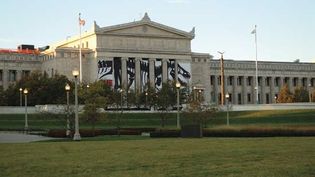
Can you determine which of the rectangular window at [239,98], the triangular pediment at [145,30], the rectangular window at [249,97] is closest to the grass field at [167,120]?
the triangular pediment at [145,30]

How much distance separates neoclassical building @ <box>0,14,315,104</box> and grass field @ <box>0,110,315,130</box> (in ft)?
124

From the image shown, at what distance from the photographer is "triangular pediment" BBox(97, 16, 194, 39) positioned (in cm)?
13661

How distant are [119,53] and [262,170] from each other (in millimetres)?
120918

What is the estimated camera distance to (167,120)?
84062 mm

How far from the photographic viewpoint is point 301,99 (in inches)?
5167

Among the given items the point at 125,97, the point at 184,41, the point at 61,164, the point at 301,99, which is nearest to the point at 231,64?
the point at 184,41

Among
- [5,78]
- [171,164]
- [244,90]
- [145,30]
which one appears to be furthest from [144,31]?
[171,164]

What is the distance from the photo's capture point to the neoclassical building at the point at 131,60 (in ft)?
440

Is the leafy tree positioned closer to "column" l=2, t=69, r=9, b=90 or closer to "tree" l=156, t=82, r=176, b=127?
"tree" l=156, t=82, r=176, b=127

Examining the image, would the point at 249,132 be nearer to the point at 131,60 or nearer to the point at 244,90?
the point at 131,60

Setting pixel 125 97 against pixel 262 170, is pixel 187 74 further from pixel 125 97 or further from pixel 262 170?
pixel 262 170

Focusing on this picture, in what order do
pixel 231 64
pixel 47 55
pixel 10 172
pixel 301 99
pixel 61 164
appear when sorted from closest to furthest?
1. pixel 10 172
2. pixel 61 164
3. pixel 301 99
4. pixel 47 55
5. pixel 231 64

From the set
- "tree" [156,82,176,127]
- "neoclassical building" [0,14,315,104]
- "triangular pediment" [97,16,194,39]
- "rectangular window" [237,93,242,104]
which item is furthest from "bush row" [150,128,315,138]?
"rectangular window" [237,93,242,104]

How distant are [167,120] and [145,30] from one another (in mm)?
58917
